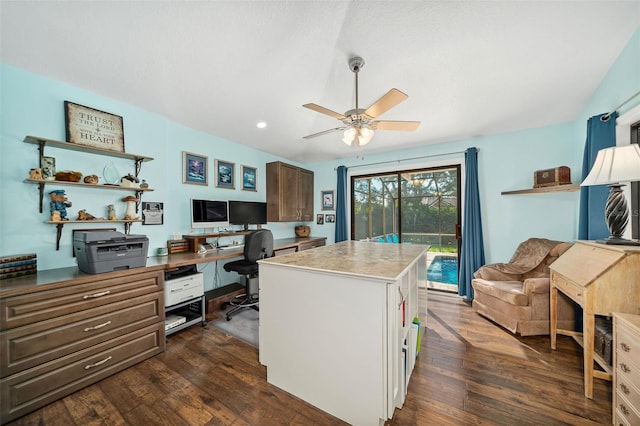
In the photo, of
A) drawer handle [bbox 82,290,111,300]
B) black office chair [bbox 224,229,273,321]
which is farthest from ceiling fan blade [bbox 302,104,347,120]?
drawer handle [bbox 82,290,111,300]

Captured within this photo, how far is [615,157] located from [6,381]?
14.0 feet

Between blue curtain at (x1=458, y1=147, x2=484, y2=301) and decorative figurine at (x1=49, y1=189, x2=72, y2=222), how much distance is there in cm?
474

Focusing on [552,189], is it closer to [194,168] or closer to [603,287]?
[603,287]

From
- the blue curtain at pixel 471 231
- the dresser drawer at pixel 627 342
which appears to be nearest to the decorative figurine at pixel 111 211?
the dresser drawer at pixel 627 342

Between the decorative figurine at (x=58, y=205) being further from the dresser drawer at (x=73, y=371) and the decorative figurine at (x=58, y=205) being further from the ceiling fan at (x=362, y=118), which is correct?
the ceiling fan at (x=362, y=118)

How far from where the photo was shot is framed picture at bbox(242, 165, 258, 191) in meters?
3.99

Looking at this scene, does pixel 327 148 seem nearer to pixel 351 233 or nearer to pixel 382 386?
pixel 351 233

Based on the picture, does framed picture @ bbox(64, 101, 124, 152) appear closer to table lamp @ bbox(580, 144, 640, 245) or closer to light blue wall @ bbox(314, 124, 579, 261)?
light blue wall @ bbox(314, 124, 579, 261)

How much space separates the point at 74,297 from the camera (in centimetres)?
172

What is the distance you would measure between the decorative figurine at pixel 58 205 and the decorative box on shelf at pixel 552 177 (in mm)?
5135

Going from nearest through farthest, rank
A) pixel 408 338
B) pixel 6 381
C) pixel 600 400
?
pixel 6 381
pixel 600 400
pixel 408 338

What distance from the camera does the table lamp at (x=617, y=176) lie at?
1576 mm

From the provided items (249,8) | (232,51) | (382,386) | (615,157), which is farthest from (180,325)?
(615,157)

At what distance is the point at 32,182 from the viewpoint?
6.36 feet
